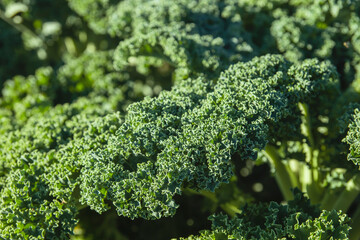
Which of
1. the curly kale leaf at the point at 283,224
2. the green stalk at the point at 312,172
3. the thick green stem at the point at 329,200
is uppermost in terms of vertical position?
the green stalk at the point at 312,172

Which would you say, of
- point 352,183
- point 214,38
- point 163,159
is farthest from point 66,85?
point 352,183

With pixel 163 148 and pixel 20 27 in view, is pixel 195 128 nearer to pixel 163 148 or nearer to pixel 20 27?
pixel 163 148

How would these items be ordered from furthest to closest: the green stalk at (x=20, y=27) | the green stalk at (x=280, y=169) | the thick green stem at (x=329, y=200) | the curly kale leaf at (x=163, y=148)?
the green stalk at (x=20, y=27), the thick green stem at (x=329, y=200), the green stalk at (x=280, y=169), the curly kale leaf at (x=163, y=148)

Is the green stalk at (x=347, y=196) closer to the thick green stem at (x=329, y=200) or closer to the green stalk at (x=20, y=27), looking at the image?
the thick green stem at (x=329, y=200)

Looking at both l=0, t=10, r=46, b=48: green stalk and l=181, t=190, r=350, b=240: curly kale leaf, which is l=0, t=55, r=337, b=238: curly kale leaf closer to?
l=181, t=190, r=350, b=240: curly kale leaf

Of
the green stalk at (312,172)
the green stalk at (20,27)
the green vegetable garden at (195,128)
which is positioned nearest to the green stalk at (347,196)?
the green vegetable garden at (195,128)

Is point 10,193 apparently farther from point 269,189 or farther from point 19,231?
point 269,189

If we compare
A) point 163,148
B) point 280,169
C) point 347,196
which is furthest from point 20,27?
point 347,196

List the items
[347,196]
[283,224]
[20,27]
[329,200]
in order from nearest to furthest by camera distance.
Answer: [283,224]
[347,196]
[329,200]
[20,27]

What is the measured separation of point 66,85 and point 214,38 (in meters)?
1.90

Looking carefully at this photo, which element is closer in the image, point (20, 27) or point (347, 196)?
point (347, 196)

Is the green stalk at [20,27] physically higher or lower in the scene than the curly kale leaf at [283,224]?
higher

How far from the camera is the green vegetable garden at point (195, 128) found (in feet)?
8.33

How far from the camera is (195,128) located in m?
2.58
